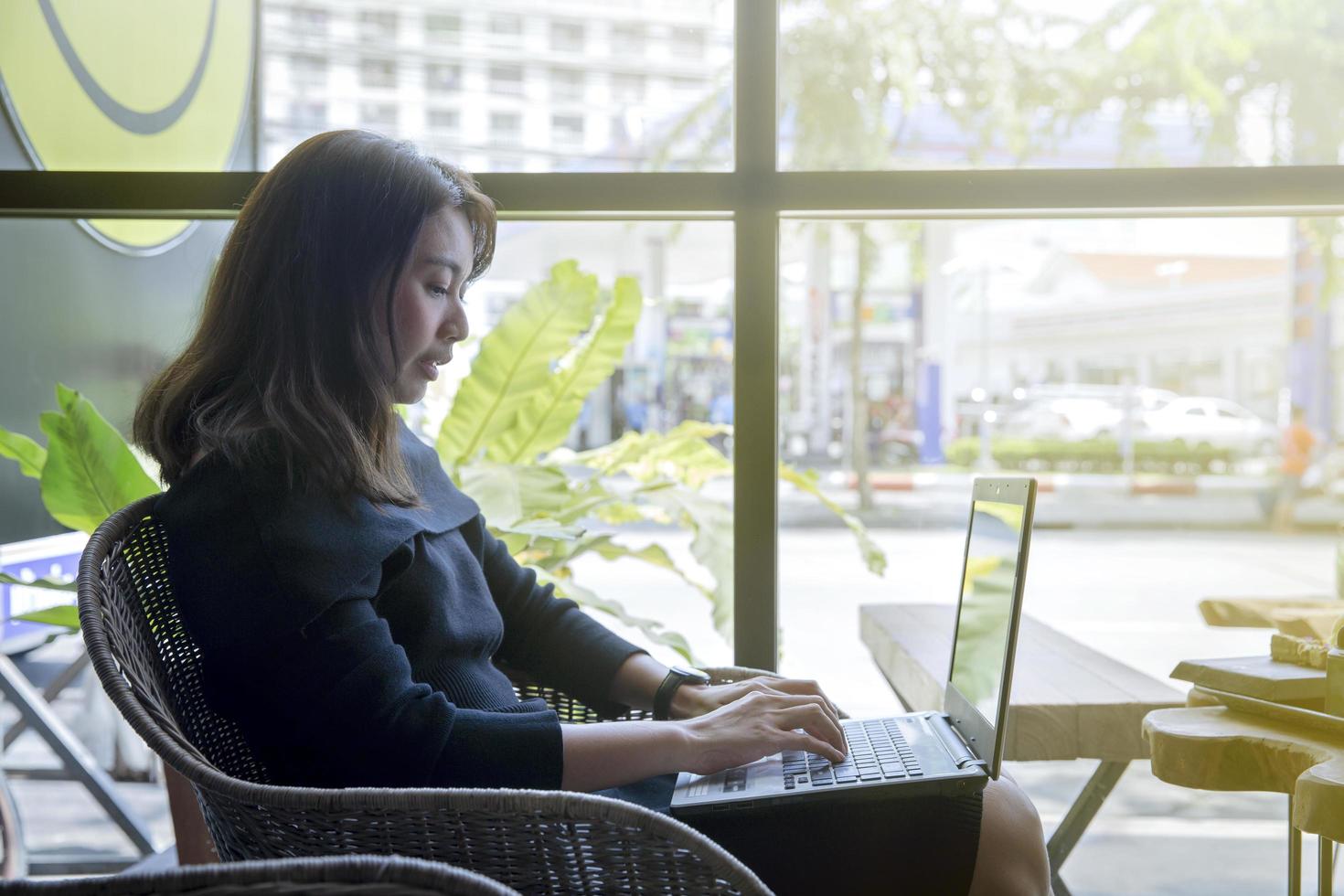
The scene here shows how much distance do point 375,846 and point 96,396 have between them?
1.65 m

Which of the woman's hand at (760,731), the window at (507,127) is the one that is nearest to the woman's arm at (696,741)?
the woman's hand at (760,731)

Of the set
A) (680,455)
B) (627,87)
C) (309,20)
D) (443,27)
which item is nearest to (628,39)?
(627,87)

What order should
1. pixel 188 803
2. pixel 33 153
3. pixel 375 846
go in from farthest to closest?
pixel 33 153, pixel 188 803, pixel 375 846

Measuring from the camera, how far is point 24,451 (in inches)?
75.0

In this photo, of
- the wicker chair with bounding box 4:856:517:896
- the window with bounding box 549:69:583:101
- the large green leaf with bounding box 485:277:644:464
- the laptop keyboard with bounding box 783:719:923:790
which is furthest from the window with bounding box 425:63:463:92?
the wicker chair with bounding box 4:856:517:896

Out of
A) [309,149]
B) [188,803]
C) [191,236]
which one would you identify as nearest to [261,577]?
[309,149]

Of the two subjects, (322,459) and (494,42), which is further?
(494,42)

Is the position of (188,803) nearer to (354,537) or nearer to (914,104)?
(354,537)

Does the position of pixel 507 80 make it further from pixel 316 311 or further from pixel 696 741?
pixel 696 741

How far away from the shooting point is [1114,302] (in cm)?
210

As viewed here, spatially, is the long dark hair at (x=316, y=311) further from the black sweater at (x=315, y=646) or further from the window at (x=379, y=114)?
the window at (x=379, y=114)

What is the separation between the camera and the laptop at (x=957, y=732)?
114 cm

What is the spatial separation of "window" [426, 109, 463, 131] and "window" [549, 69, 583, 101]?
0.61 feet

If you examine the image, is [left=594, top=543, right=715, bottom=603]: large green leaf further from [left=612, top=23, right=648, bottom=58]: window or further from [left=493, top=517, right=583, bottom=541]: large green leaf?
[left=612, top=23, right=648, bottom=58]: window
